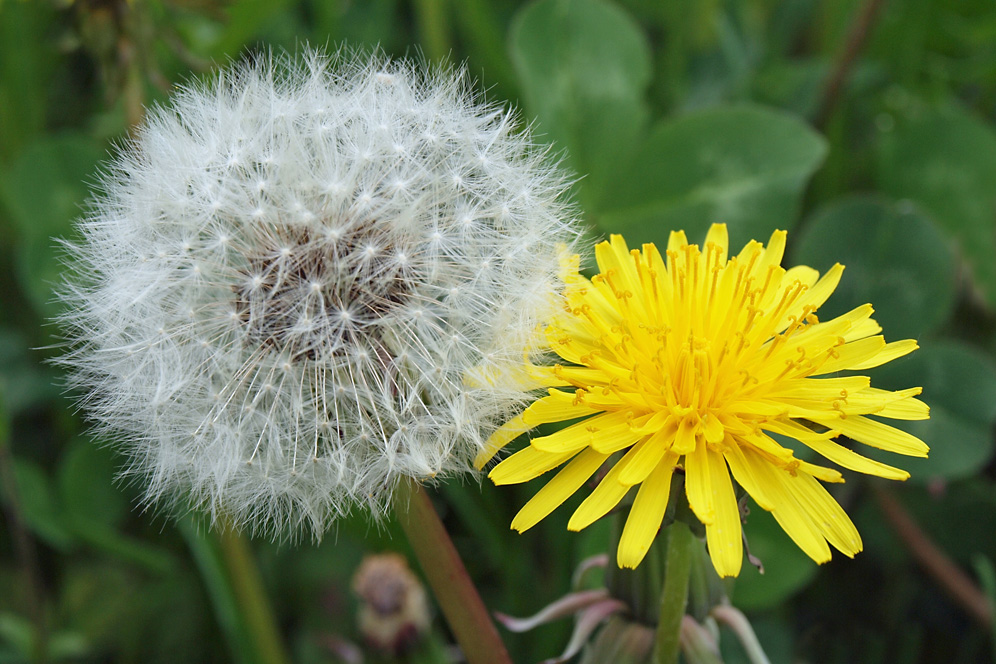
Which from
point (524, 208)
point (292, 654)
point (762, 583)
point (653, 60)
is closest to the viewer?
point (524, 208)

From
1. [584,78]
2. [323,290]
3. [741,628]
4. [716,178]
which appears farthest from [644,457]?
[584,78]

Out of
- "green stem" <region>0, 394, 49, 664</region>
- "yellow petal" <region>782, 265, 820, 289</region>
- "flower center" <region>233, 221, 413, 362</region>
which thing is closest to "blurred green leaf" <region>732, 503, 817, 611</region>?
"yellow petal" <region>782, 265, 820, 289</region>

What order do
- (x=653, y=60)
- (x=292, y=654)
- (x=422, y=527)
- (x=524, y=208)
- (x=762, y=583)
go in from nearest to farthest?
1. (x=422, y=527)
2. (x=524, y=208)
3. (x=762, y=583)
4. (x=292, y=654)
5. (x=653, y=60)

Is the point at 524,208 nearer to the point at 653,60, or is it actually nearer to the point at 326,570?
the point at 326,570

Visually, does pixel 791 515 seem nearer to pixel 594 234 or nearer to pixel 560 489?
pixel 560 489

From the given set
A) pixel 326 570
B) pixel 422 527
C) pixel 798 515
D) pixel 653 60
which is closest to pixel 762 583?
pixel 798 515

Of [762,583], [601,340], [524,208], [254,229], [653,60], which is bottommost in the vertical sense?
[762,583]

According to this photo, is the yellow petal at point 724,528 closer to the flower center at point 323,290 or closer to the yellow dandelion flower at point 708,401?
the yellow dandelion flower at point 708,401
